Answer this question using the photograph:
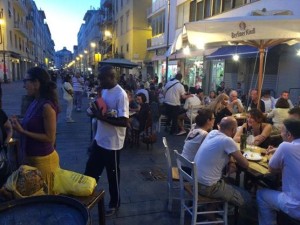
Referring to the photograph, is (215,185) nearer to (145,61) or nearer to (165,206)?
(165,206)

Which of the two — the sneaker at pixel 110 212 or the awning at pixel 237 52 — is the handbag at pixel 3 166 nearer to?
the sneaker at pixel 110 212

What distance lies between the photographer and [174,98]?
29.3 ft

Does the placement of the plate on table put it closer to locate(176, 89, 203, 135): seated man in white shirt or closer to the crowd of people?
the crowd of people

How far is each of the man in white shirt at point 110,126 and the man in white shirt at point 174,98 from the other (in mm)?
5364

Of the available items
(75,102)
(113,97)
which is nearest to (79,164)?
(113,97)

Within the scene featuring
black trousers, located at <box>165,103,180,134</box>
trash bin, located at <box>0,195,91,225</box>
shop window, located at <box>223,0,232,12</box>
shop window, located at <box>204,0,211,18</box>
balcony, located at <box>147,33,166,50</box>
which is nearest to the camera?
trash bin, located at <box>0,195,91,225</box>

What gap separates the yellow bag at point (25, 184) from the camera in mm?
2021

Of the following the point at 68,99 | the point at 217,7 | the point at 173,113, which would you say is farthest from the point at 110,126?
the point at 217,7

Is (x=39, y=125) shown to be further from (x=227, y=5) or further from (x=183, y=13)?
(x=183, y=13)

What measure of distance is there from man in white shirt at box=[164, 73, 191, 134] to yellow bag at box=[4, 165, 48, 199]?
23.0 feet

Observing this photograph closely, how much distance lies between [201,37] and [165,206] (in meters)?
2.75

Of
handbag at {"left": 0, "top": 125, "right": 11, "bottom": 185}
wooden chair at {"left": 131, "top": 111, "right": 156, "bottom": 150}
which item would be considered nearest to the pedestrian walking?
wooden chair at {"left": 131, "top": 111, "right": 156, "bottom": 150}

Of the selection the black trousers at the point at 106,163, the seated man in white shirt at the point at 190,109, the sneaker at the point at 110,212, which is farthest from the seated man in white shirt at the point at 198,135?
the seated man in white shirt at the point at 190,109

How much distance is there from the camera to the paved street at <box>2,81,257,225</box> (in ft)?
12.9
